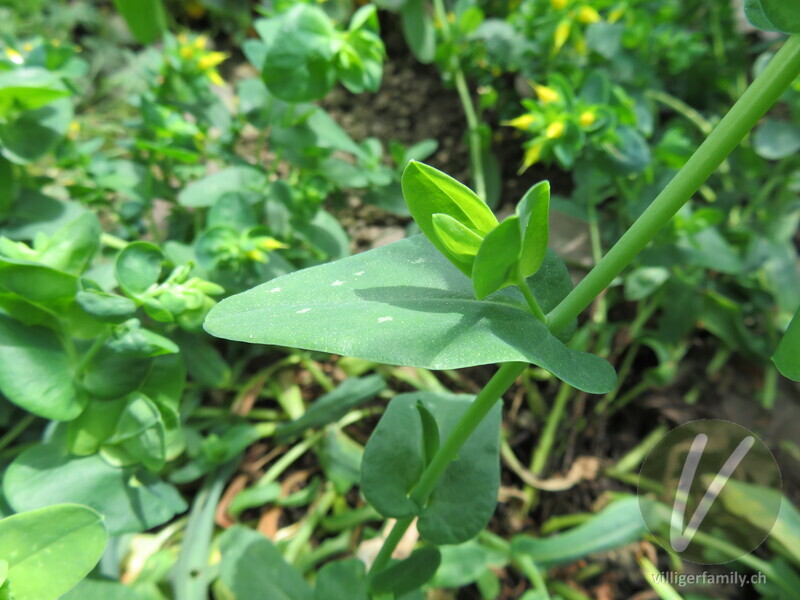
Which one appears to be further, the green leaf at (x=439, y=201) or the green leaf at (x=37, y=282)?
the green leaf at (x=37, y=282)

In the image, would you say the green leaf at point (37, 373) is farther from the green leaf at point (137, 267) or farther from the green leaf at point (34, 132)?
the green leaf at point (34, 132)

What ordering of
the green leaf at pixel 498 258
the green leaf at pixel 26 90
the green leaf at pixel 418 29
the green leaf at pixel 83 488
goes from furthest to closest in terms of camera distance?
the green leaf at pixel 418 29 < the green leaf at pixel 26 90 < the green leaf at pixel 83 488 < the green leaf at pixel 498 258

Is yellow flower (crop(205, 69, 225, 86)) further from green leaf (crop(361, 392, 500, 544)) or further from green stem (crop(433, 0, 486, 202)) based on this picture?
green leaf (crop(361, 392, 500, 544))

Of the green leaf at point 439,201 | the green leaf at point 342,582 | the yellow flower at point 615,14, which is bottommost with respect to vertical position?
the green leaf at point 342,582

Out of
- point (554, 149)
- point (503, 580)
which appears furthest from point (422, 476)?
point (554, 149)

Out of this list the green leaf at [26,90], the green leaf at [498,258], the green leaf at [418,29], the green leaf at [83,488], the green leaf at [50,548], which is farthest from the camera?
the green leaf at [418,29]

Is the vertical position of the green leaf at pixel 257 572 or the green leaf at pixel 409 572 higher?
the green leaf at pixel 409 572

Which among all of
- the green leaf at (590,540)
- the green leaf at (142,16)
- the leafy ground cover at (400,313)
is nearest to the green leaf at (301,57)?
the leafy ground cover at (400,313)
